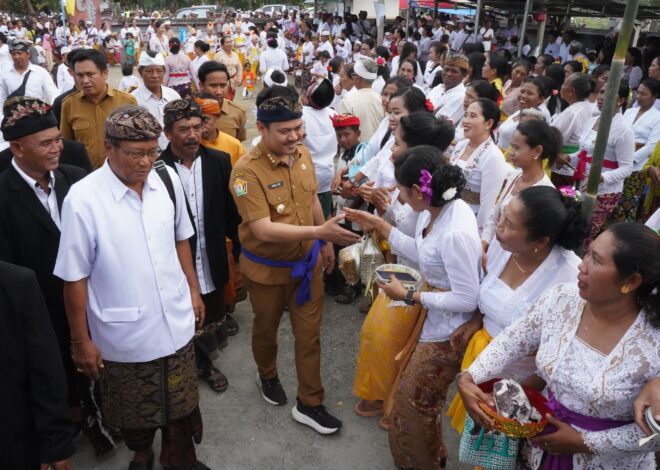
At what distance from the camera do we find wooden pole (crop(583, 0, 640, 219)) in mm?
2492

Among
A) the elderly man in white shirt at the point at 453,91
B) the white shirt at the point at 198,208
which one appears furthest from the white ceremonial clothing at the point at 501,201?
the elderly man in white shirt at the point at 453,91

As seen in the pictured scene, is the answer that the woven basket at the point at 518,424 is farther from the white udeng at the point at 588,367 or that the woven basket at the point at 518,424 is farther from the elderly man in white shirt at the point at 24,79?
the elderly man in white shirt at the point at 24,79

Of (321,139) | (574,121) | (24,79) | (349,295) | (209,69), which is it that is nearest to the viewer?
(321,139)

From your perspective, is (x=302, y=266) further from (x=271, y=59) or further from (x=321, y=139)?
(x=271, y=59)

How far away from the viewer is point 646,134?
583 centimetres

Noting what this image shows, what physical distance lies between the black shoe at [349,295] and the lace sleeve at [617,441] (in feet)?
10.6

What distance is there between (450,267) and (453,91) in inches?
166

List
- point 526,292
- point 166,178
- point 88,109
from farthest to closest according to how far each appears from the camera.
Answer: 1. point 88,109
2. point 166,178
3. point 526,292

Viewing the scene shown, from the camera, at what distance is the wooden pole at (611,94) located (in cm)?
249

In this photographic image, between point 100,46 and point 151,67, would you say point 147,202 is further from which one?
point 100,46

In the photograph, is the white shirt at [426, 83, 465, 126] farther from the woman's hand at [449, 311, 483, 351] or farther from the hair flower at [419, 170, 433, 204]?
the woman's hand at [449, 311, 483, 351]

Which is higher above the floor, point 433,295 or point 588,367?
point 588,367

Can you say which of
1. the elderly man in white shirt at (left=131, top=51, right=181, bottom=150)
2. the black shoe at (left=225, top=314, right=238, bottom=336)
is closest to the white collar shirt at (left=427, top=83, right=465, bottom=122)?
the elderly man in white shirt at (left=131, top=51, right=181, bottom=150)

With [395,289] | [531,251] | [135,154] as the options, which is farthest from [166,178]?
[531,251]
